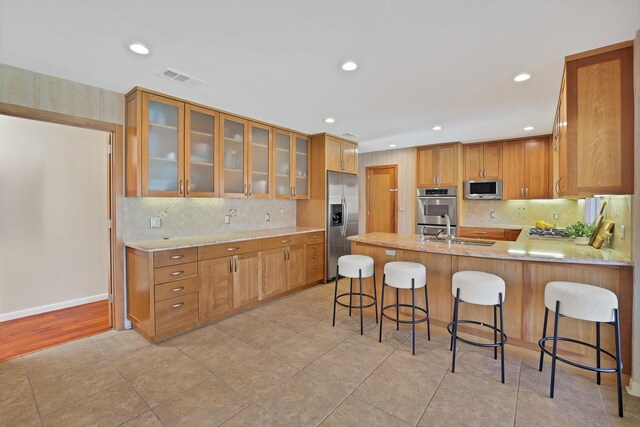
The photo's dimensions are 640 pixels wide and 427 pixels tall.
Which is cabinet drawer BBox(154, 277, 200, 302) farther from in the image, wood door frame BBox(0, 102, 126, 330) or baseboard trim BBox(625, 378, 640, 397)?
baseboard trim BBox(625, 378, 640, 397)

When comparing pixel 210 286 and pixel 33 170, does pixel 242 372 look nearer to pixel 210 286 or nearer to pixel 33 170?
pixel 210 286

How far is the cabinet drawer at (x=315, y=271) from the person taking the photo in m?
4.46

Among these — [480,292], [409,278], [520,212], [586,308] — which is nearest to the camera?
[586,308]

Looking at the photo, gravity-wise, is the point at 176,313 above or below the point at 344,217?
below

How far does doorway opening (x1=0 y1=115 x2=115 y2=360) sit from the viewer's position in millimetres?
3180

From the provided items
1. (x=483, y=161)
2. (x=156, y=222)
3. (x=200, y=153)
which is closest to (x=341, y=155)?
(x=200, y=153)

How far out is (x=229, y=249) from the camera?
332 cm

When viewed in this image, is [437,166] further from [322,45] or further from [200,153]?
[200,153]

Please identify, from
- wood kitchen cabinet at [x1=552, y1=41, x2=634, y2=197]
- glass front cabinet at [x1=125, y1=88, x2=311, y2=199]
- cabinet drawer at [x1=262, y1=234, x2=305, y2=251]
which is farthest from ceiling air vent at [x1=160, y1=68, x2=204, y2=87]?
wood kitchen cabinet at [x1=552, y1=41, x2=634, y2=197]

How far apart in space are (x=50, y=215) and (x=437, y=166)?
6144 mm

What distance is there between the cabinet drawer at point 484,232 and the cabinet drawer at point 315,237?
2.79m

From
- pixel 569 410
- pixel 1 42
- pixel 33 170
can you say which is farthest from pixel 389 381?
pixel 33 170

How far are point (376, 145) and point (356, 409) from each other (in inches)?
187

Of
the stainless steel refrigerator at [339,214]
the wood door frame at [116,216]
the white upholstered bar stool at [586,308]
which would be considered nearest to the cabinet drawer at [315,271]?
the stainless steel refrigerator at [339,214]
